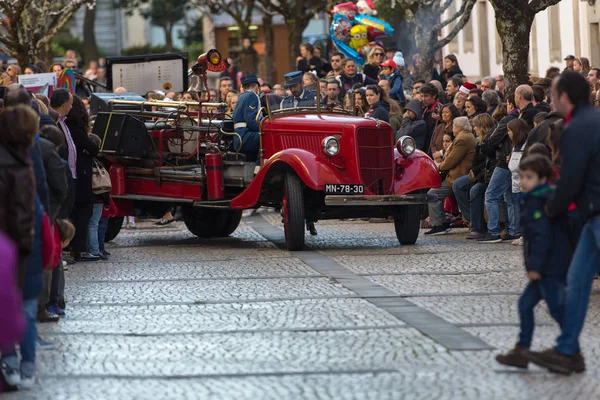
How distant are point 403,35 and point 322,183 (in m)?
32.3

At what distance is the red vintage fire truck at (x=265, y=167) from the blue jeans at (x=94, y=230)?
6.28 ft

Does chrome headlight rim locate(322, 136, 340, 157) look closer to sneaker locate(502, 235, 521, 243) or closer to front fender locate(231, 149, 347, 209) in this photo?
front fender locate(231, 149, 347, 209)

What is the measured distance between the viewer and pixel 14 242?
8312 mm

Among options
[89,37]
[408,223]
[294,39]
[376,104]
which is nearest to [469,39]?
[294,39]

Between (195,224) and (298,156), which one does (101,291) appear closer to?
(298,156)

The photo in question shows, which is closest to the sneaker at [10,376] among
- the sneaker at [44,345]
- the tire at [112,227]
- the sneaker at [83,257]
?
the sneaker at [44,345]

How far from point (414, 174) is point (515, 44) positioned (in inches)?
231

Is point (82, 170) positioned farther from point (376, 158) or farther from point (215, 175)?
point (376, 158)

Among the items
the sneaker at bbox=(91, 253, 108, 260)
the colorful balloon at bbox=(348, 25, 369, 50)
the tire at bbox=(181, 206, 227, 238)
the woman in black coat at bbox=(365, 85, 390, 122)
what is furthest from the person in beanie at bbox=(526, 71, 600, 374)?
the colorful balloon at bbox=(348, 25, 369, 50)

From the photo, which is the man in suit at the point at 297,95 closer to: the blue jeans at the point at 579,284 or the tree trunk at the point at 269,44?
the blue jeans at the point at 579,284

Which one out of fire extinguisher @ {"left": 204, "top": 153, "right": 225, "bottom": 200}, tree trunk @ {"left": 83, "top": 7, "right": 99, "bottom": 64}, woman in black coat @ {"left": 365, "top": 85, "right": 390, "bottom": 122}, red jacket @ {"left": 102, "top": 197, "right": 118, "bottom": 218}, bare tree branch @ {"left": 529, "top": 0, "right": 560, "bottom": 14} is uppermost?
tree trunk @ {"left": 83, "top": 7, "right": 99, "bottom": 64}

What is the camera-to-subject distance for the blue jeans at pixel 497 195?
679 inches

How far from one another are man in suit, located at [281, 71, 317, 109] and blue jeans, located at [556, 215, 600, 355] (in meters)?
9.93

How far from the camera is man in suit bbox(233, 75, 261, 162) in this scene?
17984 mm
